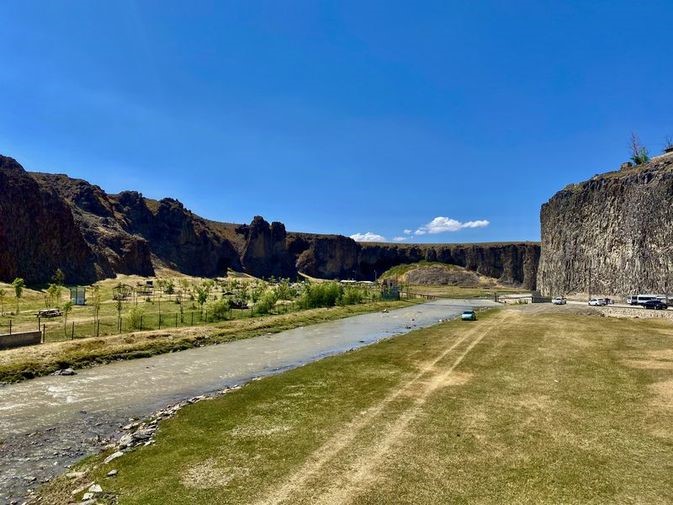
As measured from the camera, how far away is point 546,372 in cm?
2839

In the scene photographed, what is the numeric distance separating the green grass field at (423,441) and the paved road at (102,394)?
3.24 meters

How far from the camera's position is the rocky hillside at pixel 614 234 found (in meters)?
79.5

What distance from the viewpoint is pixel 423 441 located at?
16984 mm

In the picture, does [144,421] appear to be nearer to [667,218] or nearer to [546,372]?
[546,372]

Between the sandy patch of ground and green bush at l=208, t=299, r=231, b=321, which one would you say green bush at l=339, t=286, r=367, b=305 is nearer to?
green bush at l=208, t=299, r=231, b=321

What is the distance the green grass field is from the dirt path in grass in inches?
2.4

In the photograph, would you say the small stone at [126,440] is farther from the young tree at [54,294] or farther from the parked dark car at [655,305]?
the parked dark car at [655,305]

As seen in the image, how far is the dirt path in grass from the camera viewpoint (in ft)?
43.3

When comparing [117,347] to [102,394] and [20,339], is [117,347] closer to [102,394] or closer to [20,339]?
[20,339]

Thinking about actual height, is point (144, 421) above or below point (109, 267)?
below

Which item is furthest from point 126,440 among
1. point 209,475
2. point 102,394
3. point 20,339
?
point 20,339

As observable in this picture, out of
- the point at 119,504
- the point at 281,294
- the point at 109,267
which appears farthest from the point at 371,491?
the point at 109,267

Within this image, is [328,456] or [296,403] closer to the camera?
[328,456]

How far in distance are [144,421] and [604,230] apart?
107 m
